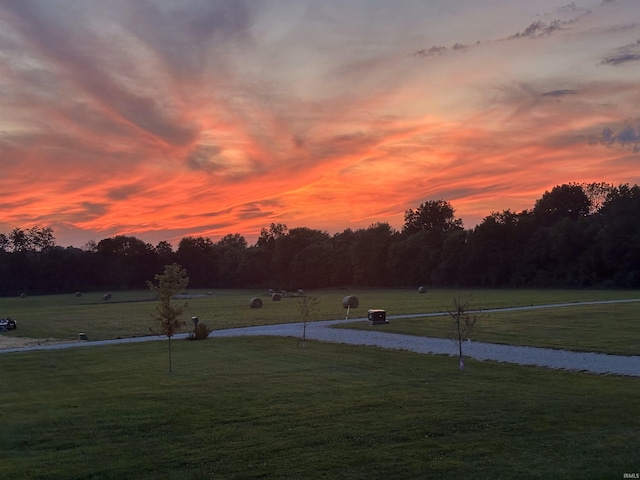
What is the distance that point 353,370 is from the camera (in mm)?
18984

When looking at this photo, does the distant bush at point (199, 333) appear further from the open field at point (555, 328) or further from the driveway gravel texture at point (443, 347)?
the open field at point (555, 328)

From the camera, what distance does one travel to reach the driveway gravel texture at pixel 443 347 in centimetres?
1875

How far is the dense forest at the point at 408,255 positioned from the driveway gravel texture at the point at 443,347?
56.4 metres

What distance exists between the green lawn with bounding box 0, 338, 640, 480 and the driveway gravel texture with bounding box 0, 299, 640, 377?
5.82ft

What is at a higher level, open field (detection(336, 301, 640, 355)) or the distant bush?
the distant bush

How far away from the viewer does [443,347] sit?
79.0 ft

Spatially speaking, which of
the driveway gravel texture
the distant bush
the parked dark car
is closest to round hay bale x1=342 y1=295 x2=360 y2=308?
the driveway gravel texture

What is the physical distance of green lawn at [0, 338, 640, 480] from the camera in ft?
32.4

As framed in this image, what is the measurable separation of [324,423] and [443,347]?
12.8 m

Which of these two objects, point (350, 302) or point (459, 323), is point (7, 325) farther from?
point (459, 323)

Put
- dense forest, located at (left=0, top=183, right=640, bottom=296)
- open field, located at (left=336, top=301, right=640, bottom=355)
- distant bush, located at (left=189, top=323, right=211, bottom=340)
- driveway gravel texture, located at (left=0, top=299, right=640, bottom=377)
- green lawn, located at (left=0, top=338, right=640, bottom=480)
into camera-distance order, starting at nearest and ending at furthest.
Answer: green lawn, located at (left=0, top=338, right=640, bottom=480) → driveway gravel texture, located at (left=0, top=299, right=640, bottom=377) → open field, located at (left=336, top=301, right=640, bottom=355) → distant bush, located at (left=189, top=323, right=211, bottom=340) → dense forest, located at (left=0, top=183, right=640, bottom=296)

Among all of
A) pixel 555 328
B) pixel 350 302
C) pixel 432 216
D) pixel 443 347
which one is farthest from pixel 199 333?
pixel 432 216

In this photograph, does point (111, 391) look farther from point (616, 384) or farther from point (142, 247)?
point (142, 247)

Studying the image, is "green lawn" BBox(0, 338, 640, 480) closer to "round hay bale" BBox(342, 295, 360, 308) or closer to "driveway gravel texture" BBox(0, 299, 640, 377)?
"driveway gravel texture" BBox(0, 299, 640, 377)
